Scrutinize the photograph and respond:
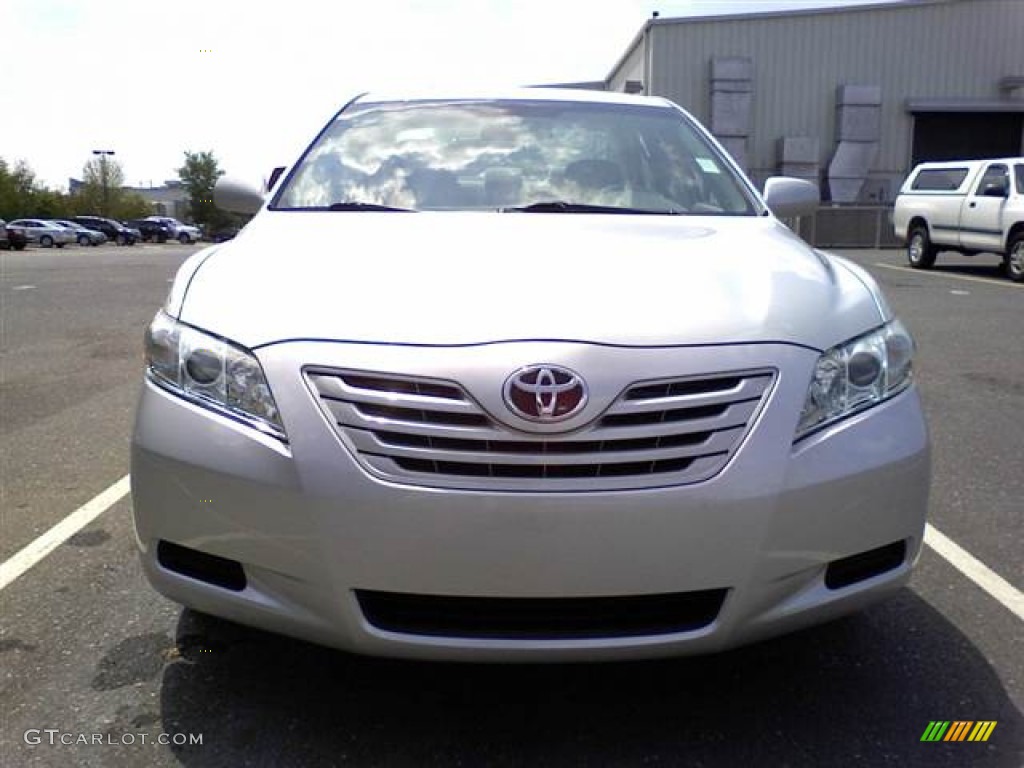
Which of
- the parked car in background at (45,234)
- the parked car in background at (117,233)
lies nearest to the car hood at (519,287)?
the parked car in background at (45,234)

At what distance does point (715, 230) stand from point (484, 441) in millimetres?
1395

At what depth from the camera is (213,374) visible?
7.50 ft

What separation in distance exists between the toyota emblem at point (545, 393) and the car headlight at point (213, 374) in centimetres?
53

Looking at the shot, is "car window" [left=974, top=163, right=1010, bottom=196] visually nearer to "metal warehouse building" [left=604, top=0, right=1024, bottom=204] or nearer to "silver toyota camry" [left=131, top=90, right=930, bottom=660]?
"silver toyota camry" [left=131, top=90, right=930, bottom=660]

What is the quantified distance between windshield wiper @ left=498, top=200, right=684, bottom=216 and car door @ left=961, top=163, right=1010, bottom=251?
14351mm

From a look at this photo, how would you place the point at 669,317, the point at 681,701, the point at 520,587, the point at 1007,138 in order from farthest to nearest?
the point at 1007,138
the point at 681,701
the point at 669,317
the point at 520,587

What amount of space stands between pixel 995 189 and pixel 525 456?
1626cm

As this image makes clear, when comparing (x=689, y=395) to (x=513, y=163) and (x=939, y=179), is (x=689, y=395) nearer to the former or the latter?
(x=513, y=163)

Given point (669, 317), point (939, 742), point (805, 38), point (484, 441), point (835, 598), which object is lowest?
point (939, 742)

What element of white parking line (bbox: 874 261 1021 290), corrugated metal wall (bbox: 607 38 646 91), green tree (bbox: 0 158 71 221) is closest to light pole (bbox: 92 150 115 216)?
green tree (bbox: 0 158 71 221)

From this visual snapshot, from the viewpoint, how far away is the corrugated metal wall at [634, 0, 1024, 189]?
3344cm

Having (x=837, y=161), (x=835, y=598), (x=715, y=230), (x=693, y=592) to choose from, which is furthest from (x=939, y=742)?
(x=837, y=161)

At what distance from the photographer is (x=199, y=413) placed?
2254 millimetres

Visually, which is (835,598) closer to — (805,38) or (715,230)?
(715,230)
